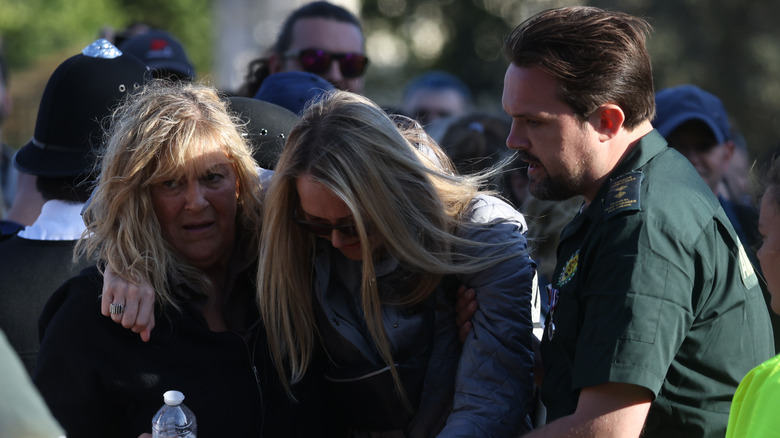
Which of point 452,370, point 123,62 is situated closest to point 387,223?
point 452,370

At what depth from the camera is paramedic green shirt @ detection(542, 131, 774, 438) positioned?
6.95 ft

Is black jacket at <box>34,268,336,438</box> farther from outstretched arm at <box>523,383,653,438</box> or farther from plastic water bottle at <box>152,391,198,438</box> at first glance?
outstretched arm at <box>523,383,653,438</box>

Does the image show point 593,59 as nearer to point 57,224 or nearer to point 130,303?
point 130,303

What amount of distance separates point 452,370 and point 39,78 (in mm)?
14998

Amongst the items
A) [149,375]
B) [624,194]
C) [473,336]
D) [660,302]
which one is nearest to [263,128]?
[149,375]

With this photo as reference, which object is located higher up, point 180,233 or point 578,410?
point 180,233

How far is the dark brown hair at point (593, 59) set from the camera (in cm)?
237

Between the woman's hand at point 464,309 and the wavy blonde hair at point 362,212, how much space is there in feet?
0.34

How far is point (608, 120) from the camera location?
2.41 meters

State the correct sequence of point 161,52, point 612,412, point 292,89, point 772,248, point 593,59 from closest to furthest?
point 772,248
point 612,412
point 593,59
point 292,89
point 161,52

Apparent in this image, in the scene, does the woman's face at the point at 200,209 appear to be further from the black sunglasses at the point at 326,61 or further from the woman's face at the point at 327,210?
the black sunglasses at the point at 326,61

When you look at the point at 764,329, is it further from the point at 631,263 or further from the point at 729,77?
the point at 729,77

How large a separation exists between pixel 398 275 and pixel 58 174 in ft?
4.53

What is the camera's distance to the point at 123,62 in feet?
11.2
